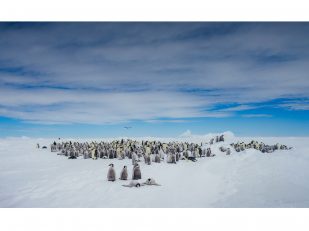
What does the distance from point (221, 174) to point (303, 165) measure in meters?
1.95

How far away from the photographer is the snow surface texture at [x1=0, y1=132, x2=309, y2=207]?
6.75m

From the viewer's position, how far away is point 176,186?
761cm

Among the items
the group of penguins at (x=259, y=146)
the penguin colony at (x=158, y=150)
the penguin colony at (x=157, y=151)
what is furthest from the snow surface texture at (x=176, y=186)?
the group of penguins at (x=259, y=146)

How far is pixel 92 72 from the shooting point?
8.75m

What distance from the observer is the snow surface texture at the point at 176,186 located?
22.1ft

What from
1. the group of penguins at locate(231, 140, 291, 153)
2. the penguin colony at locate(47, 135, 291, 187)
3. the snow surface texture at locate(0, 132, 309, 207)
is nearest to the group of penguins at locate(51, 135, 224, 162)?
the penguin colony at locate(47, 135, 291, 187)

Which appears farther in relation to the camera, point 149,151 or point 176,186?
point 149,151

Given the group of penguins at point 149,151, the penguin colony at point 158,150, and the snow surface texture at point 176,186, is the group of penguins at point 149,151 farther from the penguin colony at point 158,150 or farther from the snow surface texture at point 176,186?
the snow surface texture at point 176,186

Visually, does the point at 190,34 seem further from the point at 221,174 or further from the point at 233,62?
the point at 221,174

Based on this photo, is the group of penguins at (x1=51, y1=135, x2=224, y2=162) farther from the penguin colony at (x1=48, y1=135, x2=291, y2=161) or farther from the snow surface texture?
the snow surface texture

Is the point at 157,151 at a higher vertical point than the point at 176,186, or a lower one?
higher

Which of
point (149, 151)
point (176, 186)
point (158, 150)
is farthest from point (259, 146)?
point (176, 186)

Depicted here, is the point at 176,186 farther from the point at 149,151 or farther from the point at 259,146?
the point at 259,146

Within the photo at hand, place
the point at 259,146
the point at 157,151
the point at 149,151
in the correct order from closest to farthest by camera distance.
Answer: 1. the point at 149,151
2. the point at 157,151
3. the point at 259,146
